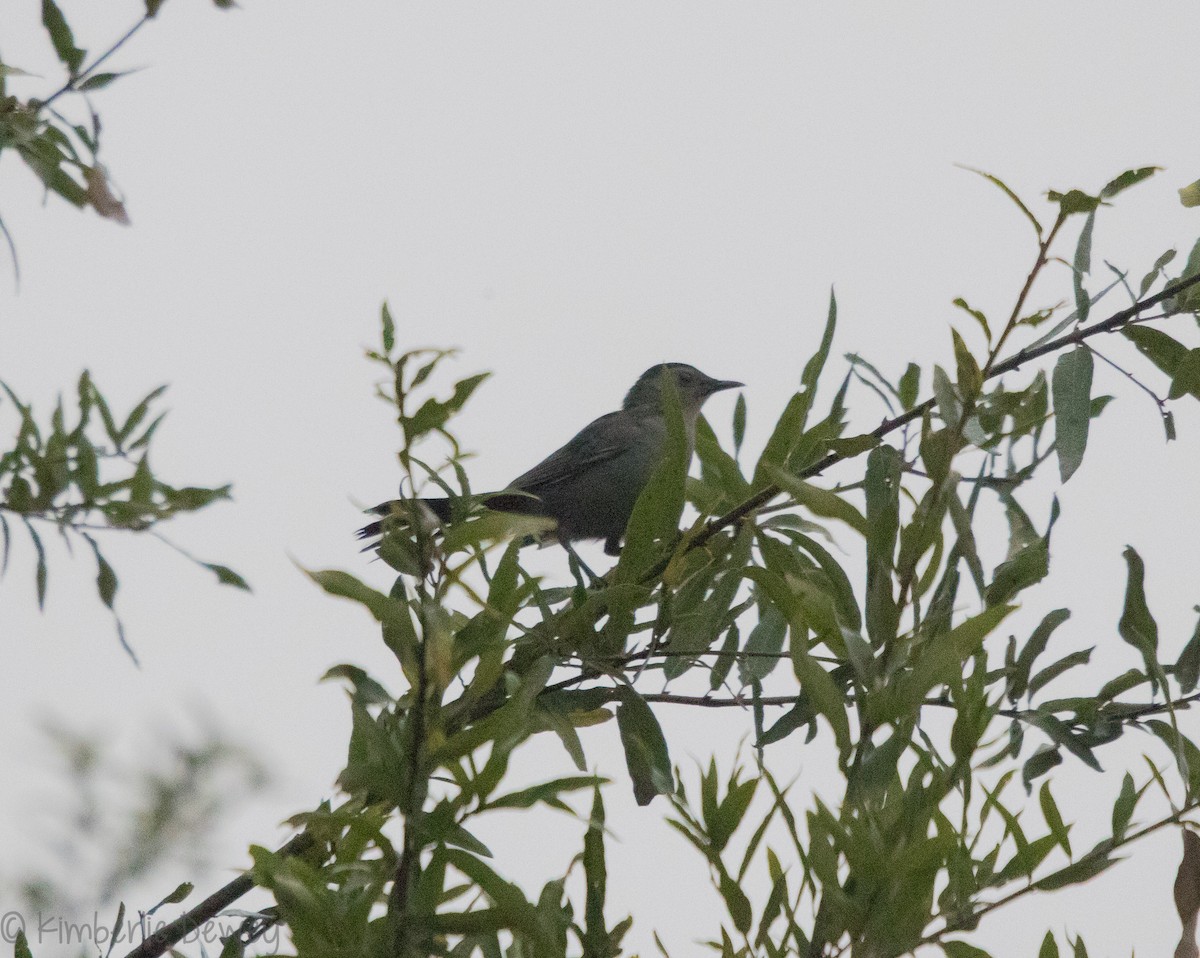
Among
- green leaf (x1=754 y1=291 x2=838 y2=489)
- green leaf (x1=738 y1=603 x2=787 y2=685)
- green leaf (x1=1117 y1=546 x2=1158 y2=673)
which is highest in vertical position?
green leaf (x1=754 y1=291 x2=838 y2=489)

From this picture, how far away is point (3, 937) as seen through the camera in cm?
262

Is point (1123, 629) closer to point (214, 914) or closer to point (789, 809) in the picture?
point (789, 809)

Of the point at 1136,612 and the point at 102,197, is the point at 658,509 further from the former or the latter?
the point at 102,197

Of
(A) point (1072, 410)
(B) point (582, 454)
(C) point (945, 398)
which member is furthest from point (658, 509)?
(B) point (582, 454)

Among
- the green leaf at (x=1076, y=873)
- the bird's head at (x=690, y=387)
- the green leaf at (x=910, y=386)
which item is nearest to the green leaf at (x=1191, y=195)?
the green leaf at (x=910, y=386)

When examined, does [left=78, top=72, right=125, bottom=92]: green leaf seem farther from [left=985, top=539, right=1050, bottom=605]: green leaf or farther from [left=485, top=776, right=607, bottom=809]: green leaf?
[left=985, top=539, right=1050, bottom=605]: green leaf

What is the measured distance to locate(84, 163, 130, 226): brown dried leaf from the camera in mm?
2387

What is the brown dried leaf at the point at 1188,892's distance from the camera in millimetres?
2039

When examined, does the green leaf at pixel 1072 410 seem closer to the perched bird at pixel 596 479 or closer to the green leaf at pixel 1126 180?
the green leaf at pixel 1126 180

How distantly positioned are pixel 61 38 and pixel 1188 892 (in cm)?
243

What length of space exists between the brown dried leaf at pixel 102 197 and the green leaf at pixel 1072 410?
68.7 inches

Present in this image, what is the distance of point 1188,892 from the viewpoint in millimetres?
2049

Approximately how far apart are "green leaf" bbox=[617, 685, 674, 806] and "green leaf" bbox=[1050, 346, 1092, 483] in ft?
2.85

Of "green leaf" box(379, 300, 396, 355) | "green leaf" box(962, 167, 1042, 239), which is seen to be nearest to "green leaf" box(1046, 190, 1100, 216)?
"green leaf" box(962, 167, 1042, 239)
